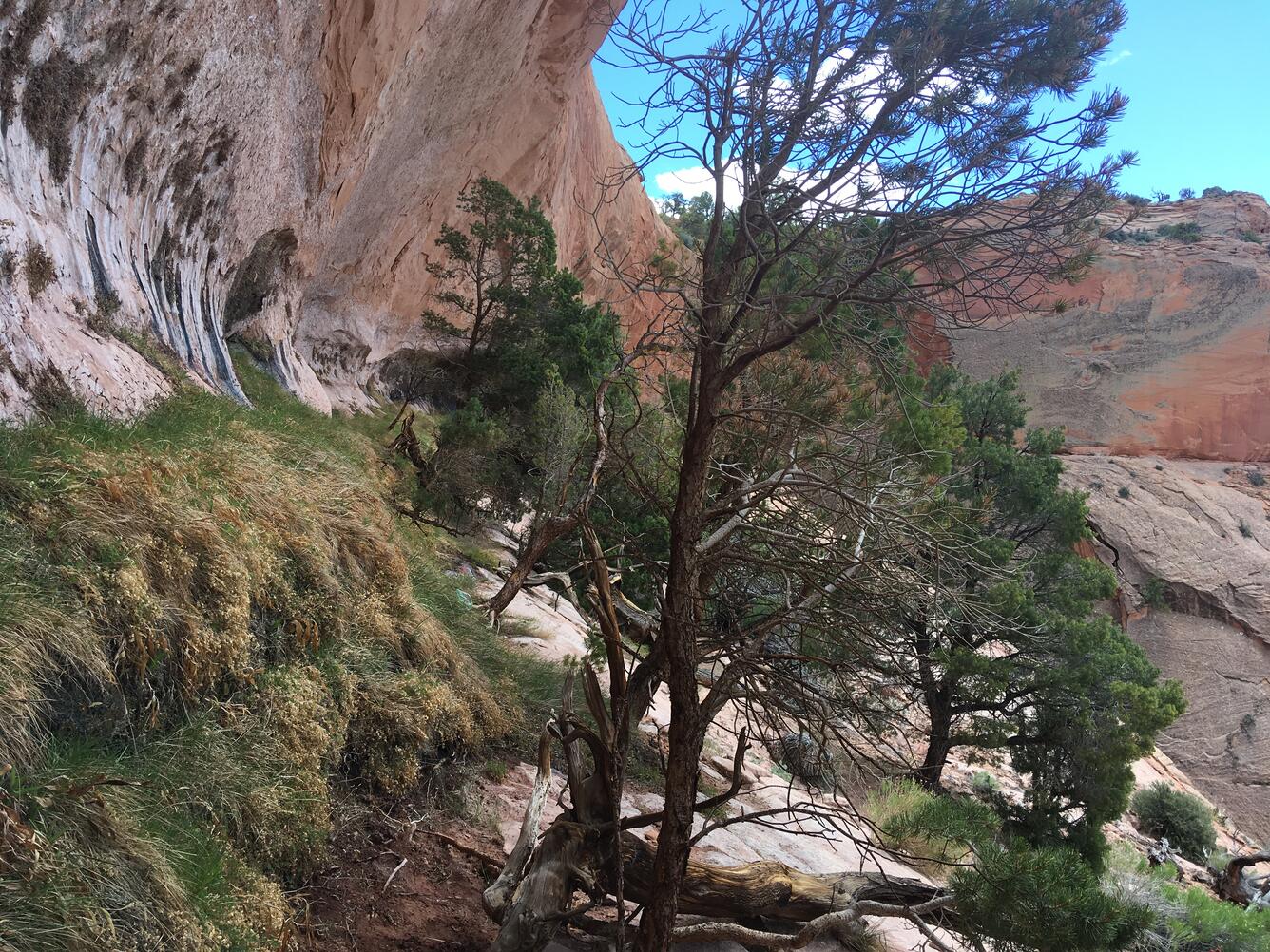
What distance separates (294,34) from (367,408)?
9.90 metres

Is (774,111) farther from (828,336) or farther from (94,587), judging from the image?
(94,587)

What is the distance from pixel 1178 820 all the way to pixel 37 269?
75.6ft

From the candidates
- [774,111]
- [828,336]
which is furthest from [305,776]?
[774,111]

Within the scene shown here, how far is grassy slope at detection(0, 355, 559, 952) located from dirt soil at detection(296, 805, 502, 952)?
18 centimetres

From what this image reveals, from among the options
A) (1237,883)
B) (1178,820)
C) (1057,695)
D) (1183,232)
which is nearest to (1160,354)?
(1183,232)

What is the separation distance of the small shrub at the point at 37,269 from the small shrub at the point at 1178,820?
74.9 ft

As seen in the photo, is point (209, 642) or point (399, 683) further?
point (399, 683)

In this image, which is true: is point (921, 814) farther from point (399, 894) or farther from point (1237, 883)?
point (1237, 883)

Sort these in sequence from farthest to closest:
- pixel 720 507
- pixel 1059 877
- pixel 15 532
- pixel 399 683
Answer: pixel 399 683
pixel 720 507
pixel 1059 877
pixel 15 532

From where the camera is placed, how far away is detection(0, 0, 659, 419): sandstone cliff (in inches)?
237

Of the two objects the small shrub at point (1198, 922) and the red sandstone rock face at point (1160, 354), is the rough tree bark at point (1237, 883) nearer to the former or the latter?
the small shrub at point (1198, 922)

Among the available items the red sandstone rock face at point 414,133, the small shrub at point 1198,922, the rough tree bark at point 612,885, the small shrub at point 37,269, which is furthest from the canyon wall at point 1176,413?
the small shrub at point 37,269

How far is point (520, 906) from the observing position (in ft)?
12.0

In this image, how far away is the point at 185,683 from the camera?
136 inches
